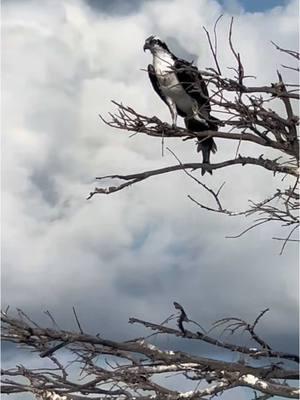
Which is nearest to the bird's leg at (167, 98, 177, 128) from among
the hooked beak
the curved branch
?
the hooked beak

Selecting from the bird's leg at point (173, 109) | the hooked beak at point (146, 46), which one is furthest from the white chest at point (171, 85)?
the hooked beak at point (146, 46)

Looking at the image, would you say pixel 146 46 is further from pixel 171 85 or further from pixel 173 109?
pixel 173 109

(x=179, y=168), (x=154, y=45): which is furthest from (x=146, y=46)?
(x=179, y=168)

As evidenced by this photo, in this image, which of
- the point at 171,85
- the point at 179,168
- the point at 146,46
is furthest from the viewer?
the point at 146,46

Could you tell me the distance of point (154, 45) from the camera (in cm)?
827

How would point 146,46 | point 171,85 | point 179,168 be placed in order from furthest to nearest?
point 146,46 < point 171,85 < point 179,168

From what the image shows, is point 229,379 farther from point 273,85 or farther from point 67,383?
point 273,85

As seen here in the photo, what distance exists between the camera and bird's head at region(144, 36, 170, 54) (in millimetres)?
8219

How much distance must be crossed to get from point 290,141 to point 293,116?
154mm

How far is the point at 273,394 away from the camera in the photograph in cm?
508

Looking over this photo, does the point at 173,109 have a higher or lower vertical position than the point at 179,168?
higher

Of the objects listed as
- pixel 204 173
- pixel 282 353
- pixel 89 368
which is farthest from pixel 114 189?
→ pixel 282 353

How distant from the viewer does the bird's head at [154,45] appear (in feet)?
27.0

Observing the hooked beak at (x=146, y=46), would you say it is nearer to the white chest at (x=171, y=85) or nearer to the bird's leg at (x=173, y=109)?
the white chest at (x=171, y=85)
